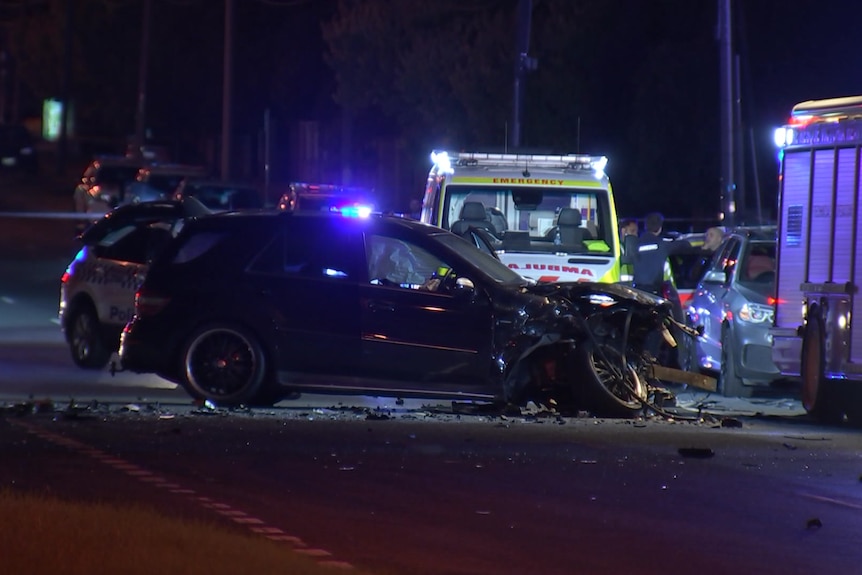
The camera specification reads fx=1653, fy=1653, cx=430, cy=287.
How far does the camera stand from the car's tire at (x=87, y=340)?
16.6 m

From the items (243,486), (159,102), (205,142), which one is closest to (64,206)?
(159,102)

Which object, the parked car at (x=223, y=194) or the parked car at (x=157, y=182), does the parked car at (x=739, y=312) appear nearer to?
the parked car at (x=223, y=194)

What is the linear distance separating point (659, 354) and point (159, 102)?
60.8m

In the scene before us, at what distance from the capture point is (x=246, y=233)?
535 inches

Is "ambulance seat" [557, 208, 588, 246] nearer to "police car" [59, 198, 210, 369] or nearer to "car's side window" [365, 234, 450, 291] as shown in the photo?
"car's side window" [365, 234, 450, 291]

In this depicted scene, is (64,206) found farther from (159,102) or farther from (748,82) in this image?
(748,82)

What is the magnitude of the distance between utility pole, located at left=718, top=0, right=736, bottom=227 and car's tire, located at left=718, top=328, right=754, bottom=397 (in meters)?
10.4

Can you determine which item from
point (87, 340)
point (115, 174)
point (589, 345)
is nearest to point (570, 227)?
point (589, 345)

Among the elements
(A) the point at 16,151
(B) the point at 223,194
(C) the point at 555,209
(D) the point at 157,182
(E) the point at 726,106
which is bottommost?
(C) the point at 555,209

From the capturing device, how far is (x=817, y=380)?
46.4 ft

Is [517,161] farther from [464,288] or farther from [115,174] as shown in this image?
[115,174]

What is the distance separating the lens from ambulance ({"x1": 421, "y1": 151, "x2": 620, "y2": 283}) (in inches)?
654

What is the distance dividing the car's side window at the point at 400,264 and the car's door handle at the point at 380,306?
23cm

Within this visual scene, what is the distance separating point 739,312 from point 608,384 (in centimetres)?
351
